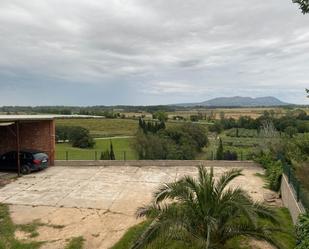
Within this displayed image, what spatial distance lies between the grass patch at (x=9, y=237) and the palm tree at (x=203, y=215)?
148 inches

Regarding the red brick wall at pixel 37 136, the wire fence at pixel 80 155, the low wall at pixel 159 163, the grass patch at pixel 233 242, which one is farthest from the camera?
the wire fence at pixel 80 155

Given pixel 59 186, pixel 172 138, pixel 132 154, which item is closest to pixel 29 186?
pixel 59 186

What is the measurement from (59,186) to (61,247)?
6429mm

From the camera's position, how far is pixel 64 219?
38.3 ft

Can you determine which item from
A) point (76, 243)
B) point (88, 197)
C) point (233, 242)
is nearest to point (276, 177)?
point (233, 242)

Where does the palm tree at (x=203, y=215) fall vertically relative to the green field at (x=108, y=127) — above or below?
above

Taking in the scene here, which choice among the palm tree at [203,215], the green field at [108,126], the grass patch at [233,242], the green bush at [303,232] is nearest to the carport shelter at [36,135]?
the grass patch at [233,242]

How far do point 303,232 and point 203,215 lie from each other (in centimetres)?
258

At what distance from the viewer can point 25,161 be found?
18.5 metres

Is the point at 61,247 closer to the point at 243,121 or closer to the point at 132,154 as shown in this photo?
the point at 132,154

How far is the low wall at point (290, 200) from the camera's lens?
1009 cm

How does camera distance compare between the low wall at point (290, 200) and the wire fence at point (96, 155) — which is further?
the wire fence at point (96, 155)

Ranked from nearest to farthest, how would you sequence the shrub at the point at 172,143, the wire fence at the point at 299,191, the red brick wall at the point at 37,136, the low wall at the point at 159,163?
the wire fence at the point at 299,191 < the low wall at the point at 159,163 < the red brick wall at the point at 37,136 < the shrub at the point at 172,143

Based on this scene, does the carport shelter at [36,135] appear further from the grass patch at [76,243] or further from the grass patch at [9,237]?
the grass patch at [76,243]
